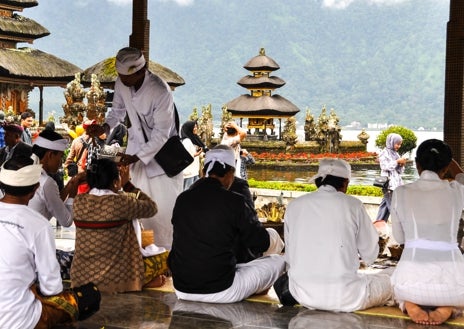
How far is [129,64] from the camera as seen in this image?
5812 millimetres

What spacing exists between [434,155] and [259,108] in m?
30.9

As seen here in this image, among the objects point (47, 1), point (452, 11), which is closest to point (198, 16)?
point (47, 1)

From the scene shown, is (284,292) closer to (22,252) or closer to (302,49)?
(22,252)

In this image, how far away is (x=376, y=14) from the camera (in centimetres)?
8319

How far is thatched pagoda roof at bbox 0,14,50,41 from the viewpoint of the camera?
96.3ft

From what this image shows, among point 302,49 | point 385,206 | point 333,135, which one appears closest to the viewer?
point 385,206

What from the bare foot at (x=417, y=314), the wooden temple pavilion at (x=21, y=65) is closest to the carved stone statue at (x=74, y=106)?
the wooden temple pavilion at (x=21, y=65)

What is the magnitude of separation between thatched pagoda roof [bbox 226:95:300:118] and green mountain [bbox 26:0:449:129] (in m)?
41.8

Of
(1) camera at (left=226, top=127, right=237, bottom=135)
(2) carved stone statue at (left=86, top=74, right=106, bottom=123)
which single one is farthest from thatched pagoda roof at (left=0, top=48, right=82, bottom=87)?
(1) camera at (left=226, top=127, right=237, bottom=135)

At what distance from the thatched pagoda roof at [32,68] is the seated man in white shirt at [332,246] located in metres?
24.2

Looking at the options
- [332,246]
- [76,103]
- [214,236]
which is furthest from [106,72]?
[332,246]

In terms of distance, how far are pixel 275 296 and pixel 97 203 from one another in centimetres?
115

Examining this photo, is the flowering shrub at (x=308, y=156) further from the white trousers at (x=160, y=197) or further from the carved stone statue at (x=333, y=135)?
the white trousers at (x=160, y=197)

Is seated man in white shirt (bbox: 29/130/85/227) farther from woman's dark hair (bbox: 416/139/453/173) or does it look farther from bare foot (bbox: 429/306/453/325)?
bare foot (bbox: 429/306/453/325)
